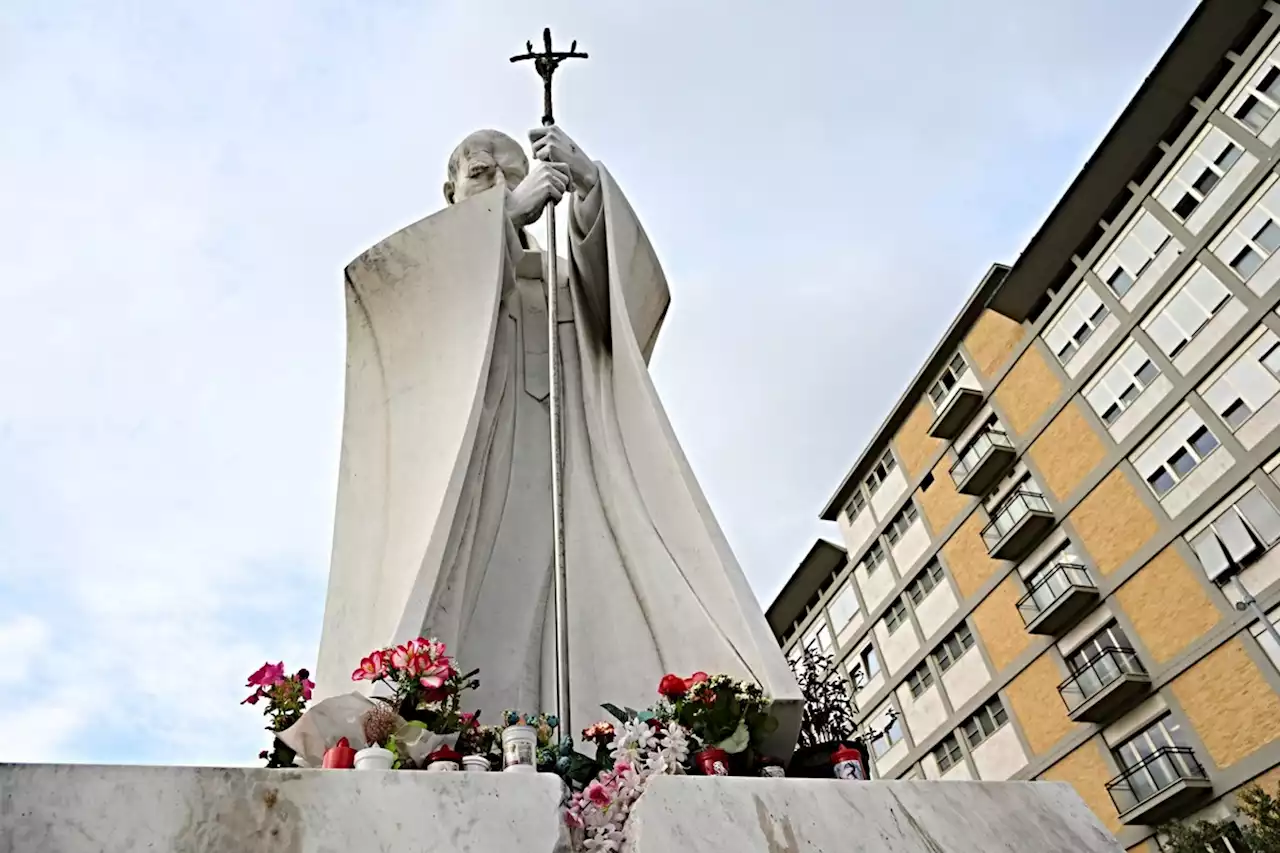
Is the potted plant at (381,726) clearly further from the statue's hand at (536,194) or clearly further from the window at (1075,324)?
the window at (1075,324)

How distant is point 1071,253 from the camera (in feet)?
67.9

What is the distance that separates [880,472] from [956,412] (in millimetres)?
4117

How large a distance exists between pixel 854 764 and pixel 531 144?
3315 mm

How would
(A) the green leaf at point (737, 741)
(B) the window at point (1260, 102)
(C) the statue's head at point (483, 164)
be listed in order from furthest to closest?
(B) the window at point (1260, 102) < (C) the statue's head at point (483, 164) < (A) the green leaf at point (737, 741)

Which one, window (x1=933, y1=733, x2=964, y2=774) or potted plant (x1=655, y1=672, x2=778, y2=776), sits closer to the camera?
potted plant (x1=655, y1=672, x2=778, y2=776)

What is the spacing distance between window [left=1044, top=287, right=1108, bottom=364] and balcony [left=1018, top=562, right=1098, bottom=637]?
4.62 meters

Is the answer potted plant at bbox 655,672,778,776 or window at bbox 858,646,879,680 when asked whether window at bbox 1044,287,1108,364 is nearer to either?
window at bbox 858,646,879,680

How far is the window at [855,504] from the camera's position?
27.0 metres

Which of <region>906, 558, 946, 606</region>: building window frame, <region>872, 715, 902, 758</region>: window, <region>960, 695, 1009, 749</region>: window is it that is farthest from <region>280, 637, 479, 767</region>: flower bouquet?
<region>872, 715, 902, 758</region>: window

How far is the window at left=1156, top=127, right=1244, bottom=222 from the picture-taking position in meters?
17.5

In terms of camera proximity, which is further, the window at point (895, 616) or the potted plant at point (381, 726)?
the window at point (895, 616)

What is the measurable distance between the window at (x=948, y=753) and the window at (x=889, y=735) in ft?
5.24

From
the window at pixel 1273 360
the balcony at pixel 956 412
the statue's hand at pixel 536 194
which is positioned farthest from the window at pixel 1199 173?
the statue's hand at pixel 536 194

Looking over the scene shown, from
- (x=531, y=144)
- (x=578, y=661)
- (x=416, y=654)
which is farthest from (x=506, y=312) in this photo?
(x=416, y=654)
